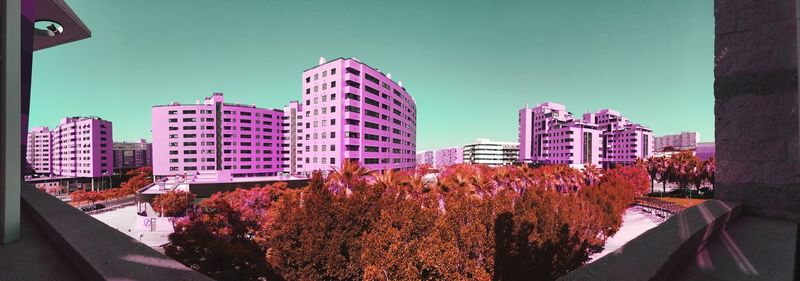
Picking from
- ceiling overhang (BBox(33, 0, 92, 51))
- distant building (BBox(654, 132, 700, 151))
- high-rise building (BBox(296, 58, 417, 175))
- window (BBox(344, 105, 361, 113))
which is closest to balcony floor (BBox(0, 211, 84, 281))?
ceiling overhang (BBox(33, 0, 92, 51))

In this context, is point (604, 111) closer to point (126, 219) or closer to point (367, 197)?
point (367, 197)

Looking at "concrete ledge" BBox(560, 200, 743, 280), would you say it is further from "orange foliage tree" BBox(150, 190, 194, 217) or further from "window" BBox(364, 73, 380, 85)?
"window" BBox(364, 73, 380, 85)

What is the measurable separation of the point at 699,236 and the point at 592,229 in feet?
75.2

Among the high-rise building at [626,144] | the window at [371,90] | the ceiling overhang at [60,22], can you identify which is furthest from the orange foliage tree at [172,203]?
the high-rise building at [626,144]

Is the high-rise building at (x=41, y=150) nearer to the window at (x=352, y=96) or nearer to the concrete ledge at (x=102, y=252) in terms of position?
the window at (x=352, y=96)

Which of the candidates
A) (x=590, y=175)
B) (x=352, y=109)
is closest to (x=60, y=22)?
(x=352, y=109)

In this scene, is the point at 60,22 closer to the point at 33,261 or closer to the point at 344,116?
the point at 33,261

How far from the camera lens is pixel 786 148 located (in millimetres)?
4082

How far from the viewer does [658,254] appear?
7.34ft

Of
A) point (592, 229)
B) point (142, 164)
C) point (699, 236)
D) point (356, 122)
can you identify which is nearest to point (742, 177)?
point (699, 236)

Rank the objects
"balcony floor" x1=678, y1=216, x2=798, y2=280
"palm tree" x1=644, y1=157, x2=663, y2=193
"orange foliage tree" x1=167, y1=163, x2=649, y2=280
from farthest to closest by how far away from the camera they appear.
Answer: "palm tree" x1=644, y1=157, x2=663, y2=193, "orange foliage tree" x1=167, y1=163, x2=649, y2=280, "balcony floor" x1=678, y1=216, x2=798, y2=280

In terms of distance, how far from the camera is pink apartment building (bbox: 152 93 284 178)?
74.8 metres

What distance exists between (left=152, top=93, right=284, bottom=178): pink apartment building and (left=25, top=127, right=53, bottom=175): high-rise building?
56931 millimetres

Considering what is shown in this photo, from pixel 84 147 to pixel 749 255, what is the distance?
12432cm
